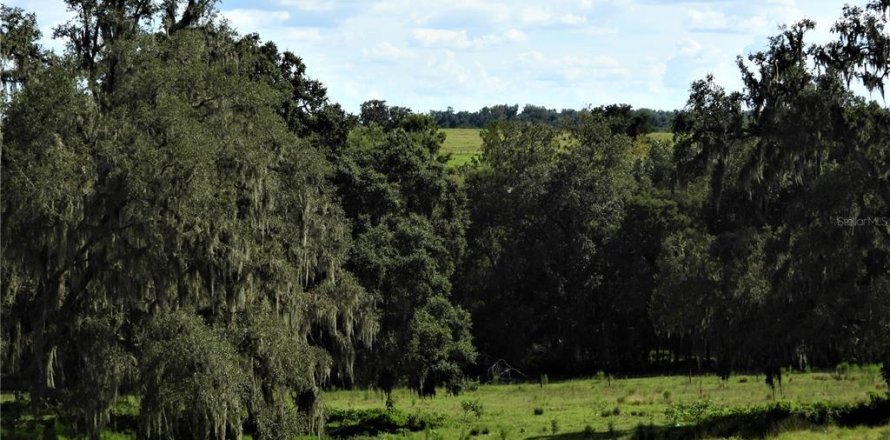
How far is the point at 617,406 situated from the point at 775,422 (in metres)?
10.8

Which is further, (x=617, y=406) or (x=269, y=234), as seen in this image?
(x=617, y=406)

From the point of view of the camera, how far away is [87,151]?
77.1ft

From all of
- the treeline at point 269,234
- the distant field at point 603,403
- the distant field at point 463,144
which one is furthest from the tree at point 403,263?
the distant field at point 463,144

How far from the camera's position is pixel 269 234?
30.4 metres

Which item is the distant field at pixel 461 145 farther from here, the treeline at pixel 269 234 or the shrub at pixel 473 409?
the shrub at pixel 473 409

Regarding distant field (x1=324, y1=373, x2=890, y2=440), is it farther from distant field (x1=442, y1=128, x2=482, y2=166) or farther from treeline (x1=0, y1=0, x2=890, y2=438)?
distant field (x1=442, y1=128, x2=482, y2=166)

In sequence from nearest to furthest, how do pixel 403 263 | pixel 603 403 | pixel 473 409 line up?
pixel 473 409, pixel 603 403, pixel 403 263

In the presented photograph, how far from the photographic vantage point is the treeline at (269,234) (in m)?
23.4

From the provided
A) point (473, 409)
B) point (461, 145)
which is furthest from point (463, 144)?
point (473, 409)

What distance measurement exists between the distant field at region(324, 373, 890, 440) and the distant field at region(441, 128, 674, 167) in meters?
65.0

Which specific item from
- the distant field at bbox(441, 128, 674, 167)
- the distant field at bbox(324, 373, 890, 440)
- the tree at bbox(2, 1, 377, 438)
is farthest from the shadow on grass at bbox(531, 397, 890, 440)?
the distant field at bbox(441, 128, 674, 167)

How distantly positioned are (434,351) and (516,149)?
97.1 feet

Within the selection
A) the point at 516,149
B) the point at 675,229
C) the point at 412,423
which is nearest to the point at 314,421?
the point at 412,423

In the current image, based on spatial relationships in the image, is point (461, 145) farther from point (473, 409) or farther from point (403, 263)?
point (473, 409)
